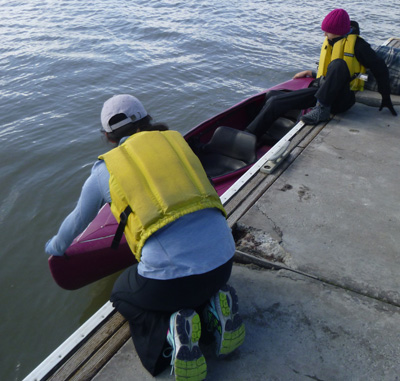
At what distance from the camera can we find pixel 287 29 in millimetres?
13688

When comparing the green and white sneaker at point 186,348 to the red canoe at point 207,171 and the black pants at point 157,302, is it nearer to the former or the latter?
the black pants at point 157,302

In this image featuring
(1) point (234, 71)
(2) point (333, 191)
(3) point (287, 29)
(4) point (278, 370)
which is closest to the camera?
(4) point (278, 370)

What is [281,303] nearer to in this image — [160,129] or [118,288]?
[118,288]

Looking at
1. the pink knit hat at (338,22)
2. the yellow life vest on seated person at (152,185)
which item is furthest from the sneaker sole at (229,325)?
the pink knit hat at (338,22)

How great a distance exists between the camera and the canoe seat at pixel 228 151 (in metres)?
4.95

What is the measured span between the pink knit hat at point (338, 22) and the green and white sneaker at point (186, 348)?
4.21 meters

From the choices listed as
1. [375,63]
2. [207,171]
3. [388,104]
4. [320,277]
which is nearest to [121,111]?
[320,277]

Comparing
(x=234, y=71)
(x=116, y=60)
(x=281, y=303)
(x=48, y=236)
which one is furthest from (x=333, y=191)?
(x=116, y=60)

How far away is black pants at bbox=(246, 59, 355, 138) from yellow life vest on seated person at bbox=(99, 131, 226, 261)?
10.4ft

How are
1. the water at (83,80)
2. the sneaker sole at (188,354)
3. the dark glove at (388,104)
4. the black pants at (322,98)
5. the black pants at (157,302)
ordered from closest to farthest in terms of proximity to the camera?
Result: the sneaker sole at (188,354), the black pants at (157,302), the water at (83,80), the black pants at (322,98), the dark glove at (388,104)

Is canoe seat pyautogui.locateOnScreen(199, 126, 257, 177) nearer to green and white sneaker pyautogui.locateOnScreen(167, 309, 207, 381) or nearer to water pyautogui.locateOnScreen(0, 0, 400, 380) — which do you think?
water pyautogui.locateOnScreen(0, 0, 400, 380)

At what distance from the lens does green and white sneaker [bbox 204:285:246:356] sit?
2.13m

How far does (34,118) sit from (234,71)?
16.7 ft

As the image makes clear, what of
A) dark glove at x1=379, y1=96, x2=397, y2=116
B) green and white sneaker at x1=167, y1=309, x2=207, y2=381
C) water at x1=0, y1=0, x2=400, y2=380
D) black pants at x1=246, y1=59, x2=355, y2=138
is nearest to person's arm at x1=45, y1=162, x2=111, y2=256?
green and white sneaker at x1=167, y1=309, x2=207, y2=381
